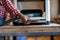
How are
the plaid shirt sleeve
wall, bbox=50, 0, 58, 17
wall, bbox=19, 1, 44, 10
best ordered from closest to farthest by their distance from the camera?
the plaid shirt sleeve
wall, bbox=19, 1, 44, 10
wall, bbox=50, 0, 58, 17

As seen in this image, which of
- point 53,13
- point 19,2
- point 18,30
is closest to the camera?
point 18,30

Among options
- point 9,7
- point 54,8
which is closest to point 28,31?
point 9,7

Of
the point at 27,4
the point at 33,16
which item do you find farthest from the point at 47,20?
the point at 27,4

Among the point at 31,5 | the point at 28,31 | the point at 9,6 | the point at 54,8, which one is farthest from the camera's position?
the point at 54,8

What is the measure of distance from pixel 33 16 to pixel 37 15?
1.7 inches

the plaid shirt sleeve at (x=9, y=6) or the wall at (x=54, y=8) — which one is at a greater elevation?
the plaid shirt sleeve at (x=9, y=6)

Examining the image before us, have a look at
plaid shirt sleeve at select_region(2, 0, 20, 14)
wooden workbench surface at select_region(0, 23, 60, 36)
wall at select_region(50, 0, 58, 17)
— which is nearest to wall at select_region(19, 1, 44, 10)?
wooden workbench surface at select_region(0, 23, 60, 36)

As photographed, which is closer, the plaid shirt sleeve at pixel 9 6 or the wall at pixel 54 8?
the plaid shirt sleeve at pixel 9 6

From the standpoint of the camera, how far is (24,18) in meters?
1.24

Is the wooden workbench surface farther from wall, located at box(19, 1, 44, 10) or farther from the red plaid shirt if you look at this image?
wall, located at box(19, 1, 44, 10)

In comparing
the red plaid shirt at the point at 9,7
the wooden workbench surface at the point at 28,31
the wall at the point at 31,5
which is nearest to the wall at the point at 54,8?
the wall at the point at 31,5

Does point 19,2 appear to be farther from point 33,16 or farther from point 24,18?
point 24,18

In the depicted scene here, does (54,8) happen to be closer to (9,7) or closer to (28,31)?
(28,31)

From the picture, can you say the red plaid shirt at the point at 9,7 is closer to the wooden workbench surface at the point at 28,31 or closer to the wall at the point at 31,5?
the wooden workbench surface at the point at 28,31
